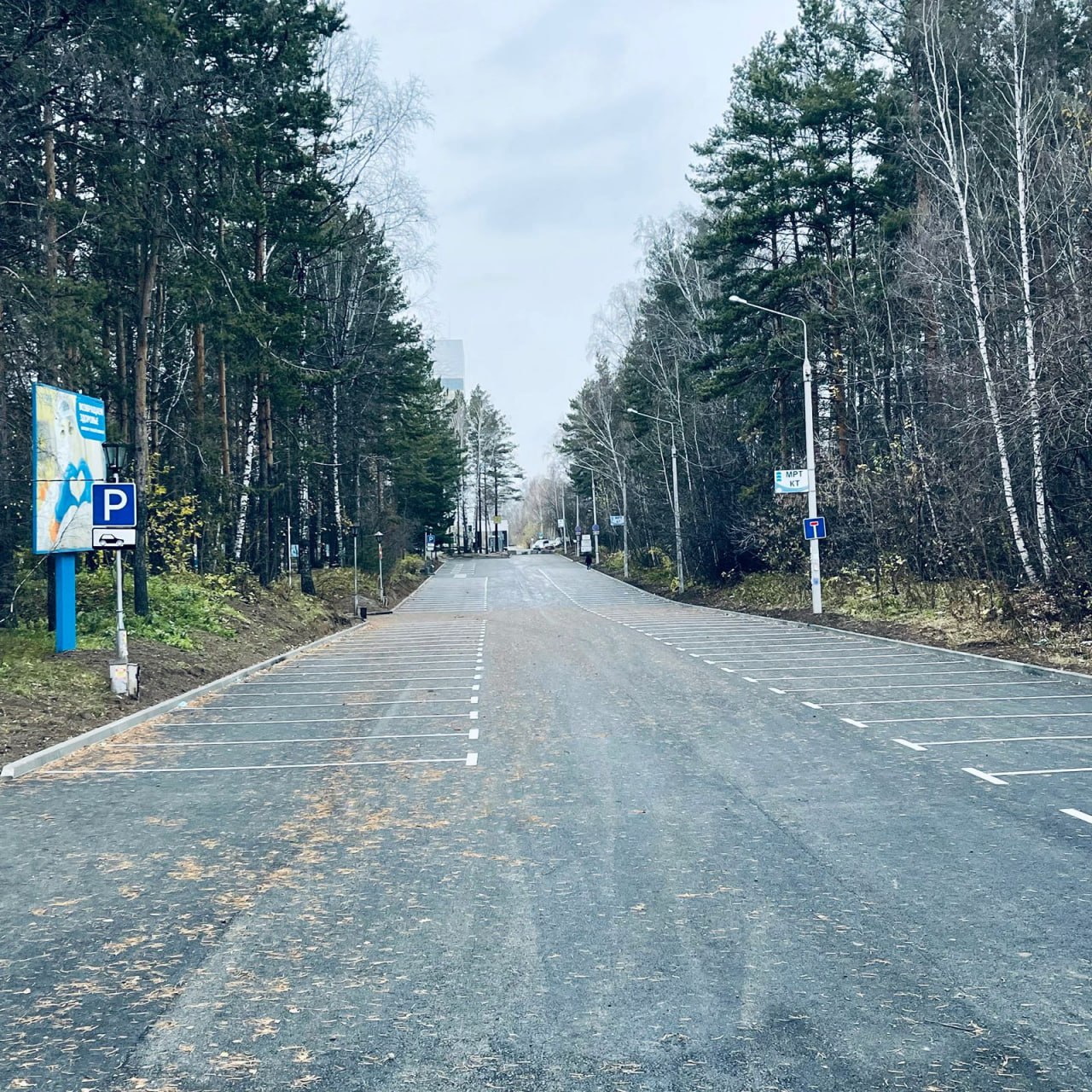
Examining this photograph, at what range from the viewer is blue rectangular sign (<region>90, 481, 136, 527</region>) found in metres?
14.3

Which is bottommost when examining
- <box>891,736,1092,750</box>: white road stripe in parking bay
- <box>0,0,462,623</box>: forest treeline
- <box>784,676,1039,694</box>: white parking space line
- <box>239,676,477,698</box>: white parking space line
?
<box>239,676,477,698</box>: white parking space line

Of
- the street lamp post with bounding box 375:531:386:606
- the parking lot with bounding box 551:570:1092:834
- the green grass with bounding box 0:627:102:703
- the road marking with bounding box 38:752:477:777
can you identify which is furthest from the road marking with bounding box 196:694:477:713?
the street lamp post with bounding box 375:531:386:606

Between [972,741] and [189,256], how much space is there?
18142mm

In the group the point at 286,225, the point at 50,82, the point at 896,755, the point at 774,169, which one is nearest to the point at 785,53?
the point at 774,169

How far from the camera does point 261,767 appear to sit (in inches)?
414

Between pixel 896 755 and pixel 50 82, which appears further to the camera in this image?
pixel 50 82

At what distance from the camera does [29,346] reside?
57.4ft

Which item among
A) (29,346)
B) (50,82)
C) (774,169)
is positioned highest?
(774,169)

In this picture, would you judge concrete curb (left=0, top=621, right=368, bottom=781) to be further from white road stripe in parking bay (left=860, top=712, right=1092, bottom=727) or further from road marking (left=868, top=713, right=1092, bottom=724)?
road marking (left=868, top=713, right=1092, bottom=724)

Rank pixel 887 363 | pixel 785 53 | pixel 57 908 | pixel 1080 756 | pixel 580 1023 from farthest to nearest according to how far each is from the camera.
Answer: pixel 785 53 < pixel 887 363 < pixel 1080 756 < pixel 57 908 < pixel 580 1023

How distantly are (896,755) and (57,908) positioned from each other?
295 inches

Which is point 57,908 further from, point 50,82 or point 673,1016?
point 50,82

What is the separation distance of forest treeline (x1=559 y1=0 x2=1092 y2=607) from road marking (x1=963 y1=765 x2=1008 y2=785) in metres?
9.29

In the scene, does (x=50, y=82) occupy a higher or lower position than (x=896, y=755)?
higher
